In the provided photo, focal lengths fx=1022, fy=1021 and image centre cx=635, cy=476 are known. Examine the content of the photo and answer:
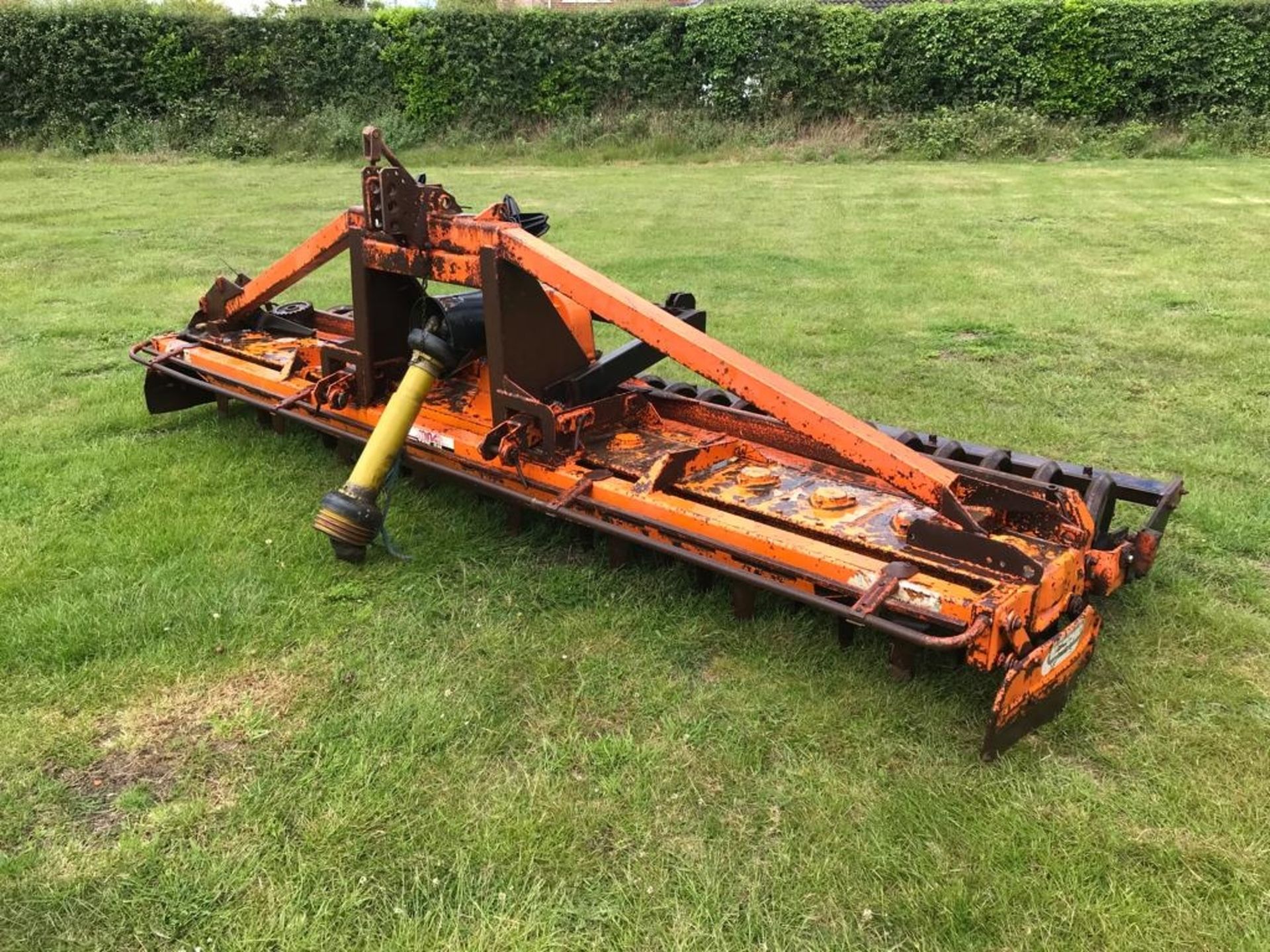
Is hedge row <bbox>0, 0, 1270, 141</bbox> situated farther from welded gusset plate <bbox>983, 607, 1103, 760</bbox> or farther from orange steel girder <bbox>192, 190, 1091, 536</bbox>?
welded gusset plate <bbox>983, 607, 1103, 760</bbox>

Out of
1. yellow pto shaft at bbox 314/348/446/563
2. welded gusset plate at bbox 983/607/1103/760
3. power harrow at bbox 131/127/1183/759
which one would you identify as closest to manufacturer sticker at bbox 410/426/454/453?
power harrow at bbox 131/127/1183/759

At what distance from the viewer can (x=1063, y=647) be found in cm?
311

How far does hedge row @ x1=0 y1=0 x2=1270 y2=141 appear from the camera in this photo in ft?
64.6

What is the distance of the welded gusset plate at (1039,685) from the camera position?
2943mm

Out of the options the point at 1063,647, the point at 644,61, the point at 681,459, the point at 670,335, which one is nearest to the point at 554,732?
the point at 681,459

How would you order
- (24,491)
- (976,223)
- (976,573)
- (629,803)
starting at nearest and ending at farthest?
(629,803), (976,573), (24,491), (976,223)

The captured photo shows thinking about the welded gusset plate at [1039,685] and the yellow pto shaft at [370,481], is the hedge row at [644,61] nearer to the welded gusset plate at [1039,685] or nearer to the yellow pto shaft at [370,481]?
the yellow pto shaft at [370,481]

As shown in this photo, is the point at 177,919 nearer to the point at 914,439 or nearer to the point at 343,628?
the point at 343,628

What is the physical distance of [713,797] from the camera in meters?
2.97

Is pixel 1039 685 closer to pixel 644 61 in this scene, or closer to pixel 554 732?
pixel 554 732

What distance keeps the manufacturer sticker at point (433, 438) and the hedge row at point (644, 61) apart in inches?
731

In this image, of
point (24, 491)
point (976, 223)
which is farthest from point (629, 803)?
point (976, 223)

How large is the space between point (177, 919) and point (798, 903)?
1564 mm

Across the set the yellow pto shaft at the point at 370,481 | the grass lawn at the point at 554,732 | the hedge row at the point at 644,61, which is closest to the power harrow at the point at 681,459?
the yellow pto shaft at the point at 370,481
